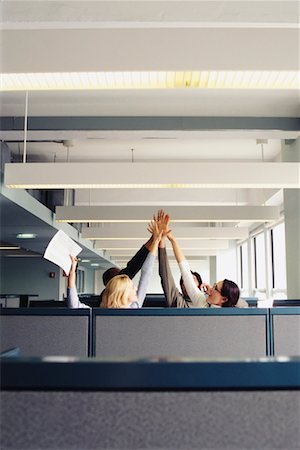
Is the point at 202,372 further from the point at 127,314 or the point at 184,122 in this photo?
the point at 184,122

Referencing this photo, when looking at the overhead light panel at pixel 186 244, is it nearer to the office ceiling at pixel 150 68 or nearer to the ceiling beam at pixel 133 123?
the office ceiling at pixel 150 68

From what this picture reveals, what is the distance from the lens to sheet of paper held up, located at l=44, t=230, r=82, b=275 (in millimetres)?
2252

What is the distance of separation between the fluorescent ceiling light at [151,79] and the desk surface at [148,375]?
58.9 inches

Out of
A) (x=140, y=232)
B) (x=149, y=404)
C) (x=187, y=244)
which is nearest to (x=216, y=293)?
(x=149, y=404)

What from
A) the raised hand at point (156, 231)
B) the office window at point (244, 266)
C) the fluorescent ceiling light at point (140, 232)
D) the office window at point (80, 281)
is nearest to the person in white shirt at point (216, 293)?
the raised hand at point (156, 231)

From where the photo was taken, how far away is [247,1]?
9.32 ft

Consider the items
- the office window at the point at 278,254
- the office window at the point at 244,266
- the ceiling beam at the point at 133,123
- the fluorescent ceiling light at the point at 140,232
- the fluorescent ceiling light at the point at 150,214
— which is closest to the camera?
the ceiling beam at the point at 133,123

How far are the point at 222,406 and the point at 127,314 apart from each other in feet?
5.15

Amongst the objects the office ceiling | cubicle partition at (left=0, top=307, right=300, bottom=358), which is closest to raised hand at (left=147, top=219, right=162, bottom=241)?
cubicle partition at (left=0, top=307, right=300, bottom=358)

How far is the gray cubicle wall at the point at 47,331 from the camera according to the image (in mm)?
2295

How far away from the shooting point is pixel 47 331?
232 cm

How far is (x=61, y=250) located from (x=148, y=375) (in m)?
1.69

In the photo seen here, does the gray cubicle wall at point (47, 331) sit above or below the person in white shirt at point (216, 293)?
below

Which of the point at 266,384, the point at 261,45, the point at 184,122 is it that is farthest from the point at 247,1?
the point at 266,384
